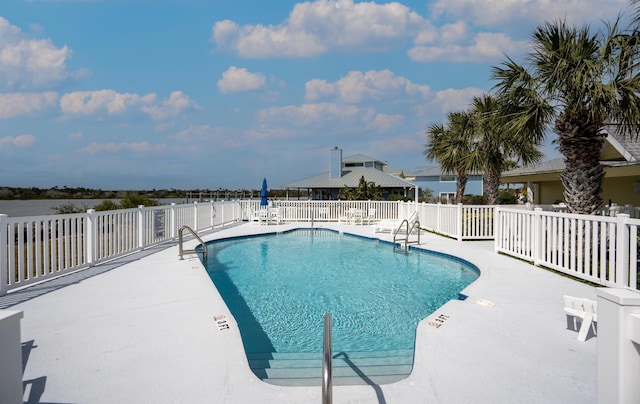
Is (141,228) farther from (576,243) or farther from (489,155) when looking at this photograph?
(489,155)

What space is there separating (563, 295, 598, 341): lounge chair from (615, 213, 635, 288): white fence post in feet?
6.29

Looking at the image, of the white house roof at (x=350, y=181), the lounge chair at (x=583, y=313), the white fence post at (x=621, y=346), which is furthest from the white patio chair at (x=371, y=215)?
the white fence post at (x=621, y=346)

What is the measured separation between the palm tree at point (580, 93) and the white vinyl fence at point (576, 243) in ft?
3.08

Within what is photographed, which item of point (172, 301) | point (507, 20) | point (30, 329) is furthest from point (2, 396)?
point (507, 20)

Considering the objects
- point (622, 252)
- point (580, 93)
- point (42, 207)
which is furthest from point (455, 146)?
point (42, 207)

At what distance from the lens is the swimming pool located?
4.41 m

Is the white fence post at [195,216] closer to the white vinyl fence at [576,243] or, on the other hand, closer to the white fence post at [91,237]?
the white fence post at [91,237]

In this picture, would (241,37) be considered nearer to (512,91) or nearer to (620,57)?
(512,91)

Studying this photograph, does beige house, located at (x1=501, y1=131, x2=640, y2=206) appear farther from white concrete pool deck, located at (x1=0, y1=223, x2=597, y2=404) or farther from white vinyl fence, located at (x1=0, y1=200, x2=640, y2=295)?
white concrete pool deck, located at (x1=0, y1=223, x2=597, y2=404)

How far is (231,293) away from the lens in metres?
6.24

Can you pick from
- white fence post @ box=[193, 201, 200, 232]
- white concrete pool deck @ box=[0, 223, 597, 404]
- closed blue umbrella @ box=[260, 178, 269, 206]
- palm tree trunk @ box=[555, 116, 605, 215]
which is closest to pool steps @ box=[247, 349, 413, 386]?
white concrete pool deck @ box=[0, 223, 597, 404]

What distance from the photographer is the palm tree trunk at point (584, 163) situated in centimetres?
713

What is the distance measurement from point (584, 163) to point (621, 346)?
7242mm

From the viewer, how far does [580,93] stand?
6.70 metres
